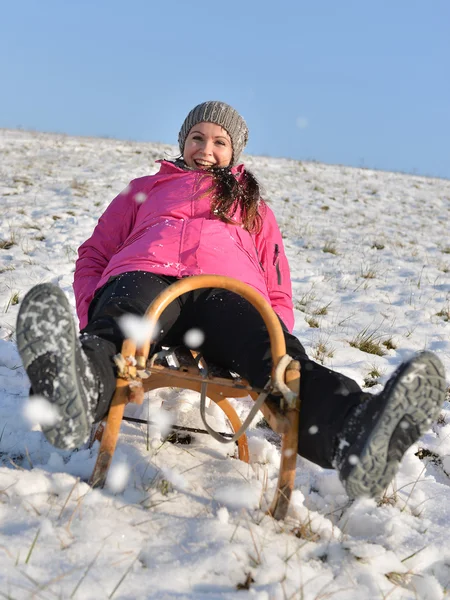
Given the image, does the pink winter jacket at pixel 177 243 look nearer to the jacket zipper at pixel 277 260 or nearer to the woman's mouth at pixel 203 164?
the jacket zipper at pixel 277 260

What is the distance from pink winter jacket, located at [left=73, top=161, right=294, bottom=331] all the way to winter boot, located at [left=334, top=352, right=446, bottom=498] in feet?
3.06

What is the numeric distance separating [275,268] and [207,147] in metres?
0.84

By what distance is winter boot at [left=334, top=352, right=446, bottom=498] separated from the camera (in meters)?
1.26

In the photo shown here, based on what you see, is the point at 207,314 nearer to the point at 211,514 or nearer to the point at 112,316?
the point at 112,316

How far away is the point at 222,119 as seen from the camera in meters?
2.96

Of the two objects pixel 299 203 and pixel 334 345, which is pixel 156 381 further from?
pixel 299 203

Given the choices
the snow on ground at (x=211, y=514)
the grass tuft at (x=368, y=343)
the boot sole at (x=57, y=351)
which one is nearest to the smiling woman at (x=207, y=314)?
the boot sole at (x=57, y=351)

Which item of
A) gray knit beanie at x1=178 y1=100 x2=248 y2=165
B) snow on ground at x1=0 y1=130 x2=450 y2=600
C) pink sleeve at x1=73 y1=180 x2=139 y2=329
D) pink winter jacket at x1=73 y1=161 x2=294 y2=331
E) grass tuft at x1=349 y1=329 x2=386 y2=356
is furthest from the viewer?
grass tuft at x1=349 y1=329 x2=386 y2=356

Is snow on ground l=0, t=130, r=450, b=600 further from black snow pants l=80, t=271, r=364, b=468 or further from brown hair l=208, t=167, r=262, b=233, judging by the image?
brown hair l=208, t=167, r=262, b=233

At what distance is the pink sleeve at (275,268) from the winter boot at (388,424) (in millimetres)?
1086

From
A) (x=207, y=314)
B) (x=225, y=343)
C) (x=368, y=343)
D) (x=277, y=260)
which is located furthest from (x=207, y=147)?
(x=368, y=343)

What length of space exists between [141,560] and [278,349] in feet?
2.21

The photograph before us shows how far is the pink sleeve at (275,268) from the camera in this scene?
2471 millimetres

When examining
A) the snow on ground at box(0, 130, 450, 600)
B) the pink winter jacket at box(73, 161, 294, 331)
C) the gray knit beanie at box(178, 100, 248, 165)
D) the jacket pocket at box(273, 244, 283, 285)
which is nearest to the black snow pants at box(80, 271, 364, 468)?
the pink winter jacket at box(73, 161, 294, 331)
